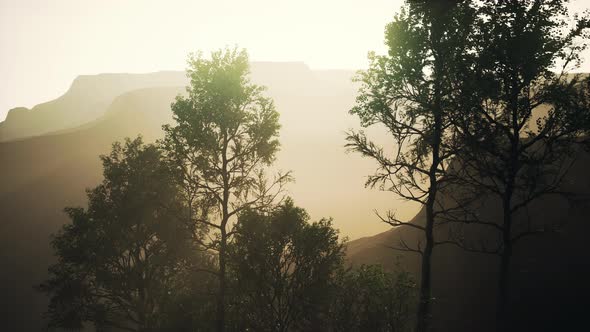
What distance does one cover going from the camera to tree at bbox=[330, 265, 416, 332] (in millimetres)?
15320

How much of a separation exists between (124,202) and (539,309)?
23374 millimetres

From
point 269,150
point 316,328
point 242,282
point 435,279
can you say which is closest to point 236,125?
point 269,150

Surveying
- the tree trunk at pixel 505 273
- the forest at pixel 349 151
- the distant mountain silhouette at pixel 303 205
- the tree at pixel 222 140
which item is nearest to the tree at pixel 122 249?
the forest at pixel 349 151

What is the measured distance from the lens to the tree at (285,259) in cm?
1420

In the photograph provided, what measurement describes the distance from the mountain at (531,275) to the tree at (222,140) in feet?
42.9

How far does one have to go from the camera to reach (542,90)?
35.9 ft

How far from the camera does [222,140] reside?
49.2 ft

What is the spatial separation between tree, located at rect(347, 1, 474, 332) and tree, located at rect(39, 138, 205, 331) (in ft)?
33.5

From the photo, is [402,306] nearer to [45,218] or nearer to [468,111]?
[468,111]

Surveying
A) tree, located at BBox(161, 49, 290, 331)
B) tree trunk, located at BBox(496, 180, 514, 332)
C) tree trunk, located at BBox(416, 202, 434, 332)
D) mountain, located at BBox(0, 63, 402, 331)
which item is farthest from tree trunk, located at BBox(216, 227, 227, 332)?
mountain, located at BBox(0, 63, 402, 331)

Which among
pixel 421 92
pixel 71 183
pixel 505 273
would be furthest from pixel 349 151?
pixel 71 183

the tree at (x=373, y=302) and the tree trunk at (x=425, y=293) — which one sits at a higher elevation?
the tree trunk at (x=425, y=293)

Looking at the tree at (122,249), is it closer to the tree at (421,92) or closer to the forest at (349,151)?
the forest at (349,151)

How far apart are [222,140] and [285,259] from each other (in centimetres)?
546
